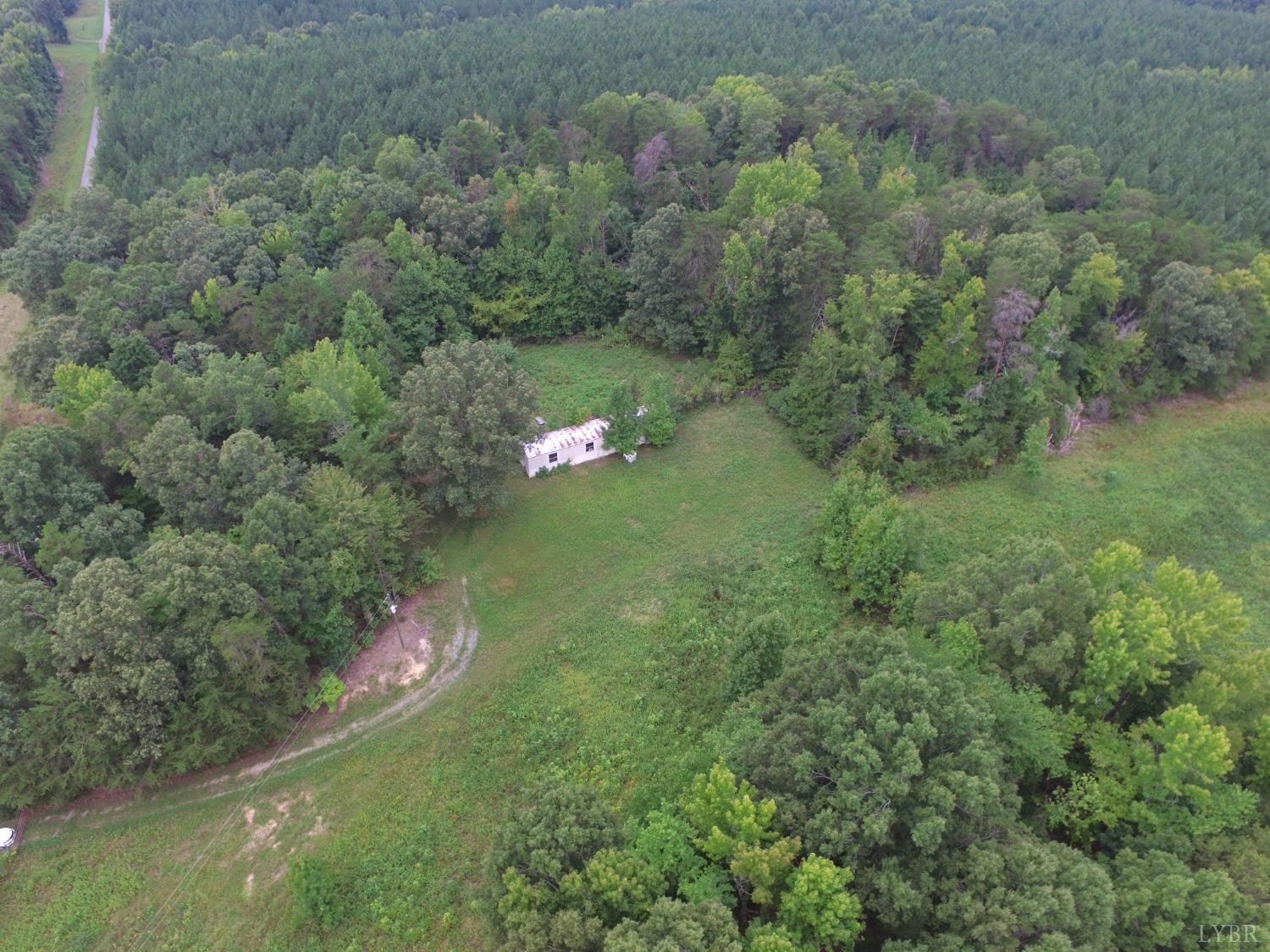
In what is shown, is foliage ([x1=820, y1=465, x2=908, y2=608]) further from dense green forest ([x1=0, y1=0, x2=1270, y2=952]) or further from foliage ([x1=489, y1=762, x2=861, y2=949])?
foliage ([x1=489, y1=762, x2=861, y2=949])

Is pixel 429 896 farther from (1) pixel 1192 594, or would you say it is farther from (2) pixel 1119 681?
(1) pixel 1192 594

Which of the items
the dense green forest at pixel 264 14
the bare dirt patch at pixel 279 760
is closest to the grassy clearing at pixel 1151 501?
the bare dirt patch at pixel 279 760

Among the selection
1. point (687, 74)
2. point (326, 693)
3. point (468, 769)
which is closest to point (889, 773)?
point (468, 769)

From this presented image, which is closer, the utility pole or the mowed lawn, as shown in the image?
the mowed lawn

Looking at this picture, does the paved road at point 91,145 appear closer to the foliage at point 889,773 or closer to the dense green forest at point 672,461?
the dense green forest at point 672,461

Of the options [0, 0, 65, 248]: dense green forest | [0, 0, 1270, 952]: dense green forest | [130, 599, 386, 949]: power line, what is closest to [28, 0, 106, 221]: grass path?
[0, 0, 65, 248]: dense green forest
